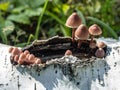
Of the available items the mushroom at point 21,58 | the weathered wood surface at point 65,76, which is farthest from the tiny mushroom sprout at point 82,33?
the mushroom at point 21,58

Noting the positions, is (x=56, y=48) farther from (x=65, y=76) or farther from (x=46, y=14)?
(x=46, y=14)

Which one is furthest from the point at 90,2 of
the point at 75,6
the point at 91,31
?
the point at 91,31

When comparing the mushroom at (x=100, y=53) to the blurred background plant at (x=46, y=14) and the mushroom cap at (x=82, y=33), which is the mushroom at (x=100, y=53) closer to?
the mushroom cap at (x=82, y=33)

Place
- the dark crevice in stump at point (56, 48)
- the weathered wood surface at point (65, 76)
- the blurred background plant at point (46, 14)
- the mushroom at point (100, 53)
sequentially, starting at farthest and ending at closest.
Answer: the blurred background plant at point (46, 14) → the dark crevice in stump at point (56, 48) → the mushroom at point (100, 53) → the weathered wood surface at point (65, 76)

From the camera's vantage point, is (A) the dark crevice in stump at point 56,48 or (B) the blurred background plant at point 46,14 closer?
(A) the dark crevice in stump at point 56,48

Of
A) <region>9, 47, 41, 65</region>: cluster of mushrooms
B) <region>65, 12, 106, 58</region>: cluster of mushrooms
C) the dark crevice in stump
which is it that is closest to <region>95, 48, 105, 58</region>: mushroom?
<region>65, 12, 106, 58</region>: cluster of mushrooms

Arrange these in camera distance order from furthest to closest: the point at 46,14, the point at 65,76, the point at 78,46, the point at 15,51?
the point at 46,14
the point at 78,46
the point at 15,51
the point at 65,76

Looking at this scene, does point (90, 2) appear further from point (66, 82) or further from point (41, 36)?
point (66, 82)

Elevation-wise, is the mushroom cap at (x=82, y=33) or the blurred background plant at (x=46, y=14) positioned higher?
the blurred background plant at (x=46, y=14)

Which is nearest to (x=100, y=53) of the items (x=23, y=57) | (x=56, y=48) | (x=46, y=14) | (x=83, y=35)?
(x=83, y=35)
